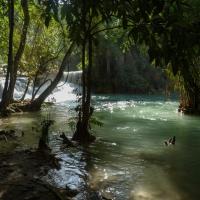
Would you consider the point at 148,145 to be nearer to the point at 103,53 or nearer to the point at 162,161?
the point at 162,161

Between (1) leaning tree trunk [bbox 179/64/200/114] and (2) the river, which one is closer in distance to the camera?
(2) the river

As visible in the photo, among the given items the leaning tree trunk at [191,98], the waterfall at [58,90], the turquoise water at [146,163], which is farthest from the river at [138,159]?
the waterfall at [58,90]

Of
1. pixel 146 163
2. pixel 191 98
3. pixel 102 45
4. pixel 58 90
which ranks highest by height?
pixel 102 45

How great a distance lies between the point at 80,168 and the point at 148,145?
3.39 metres

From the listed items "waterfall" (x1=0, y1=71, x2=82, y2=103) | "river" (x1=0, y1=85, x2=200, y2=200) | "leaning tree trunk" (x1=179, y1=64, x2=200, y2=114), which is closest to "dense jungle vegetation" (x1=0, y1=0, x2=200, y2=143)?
"leaning tree trunk" (x1=179, y1=64, x2=200, y2=114)

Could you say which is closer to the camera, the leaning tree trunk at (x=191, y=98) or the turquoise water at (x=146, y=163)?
the turquoise water at (x=146, y=163)

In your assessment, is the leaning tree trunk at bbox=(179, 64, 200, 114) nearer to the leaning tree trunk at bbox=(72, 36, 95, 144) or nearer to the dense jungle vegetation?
the dense jungle vegetation

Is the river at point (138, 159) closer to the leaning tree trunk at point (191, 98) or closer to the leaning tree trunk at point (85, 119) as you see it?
the leaning tree trunk at point (85, 119)

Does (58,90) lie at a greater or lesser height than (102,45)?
lesser

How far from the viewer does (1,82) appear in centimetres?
3156

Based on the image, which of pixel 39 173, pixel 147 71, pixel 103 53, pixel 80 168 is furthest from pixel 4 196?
pixel 147 71

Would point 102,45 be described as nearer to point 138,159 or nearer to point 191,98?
point 191,98

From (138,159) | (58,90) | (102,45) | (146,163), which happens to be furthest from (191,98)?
(58,90)

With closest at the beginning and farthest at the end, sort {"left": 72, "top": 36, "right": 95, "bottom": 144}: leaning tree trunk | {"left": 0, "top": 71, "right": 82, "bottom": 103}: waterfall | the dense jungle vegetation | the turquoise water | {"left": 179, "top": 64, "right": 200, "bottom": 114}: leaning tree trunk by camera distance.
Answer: the dense jungle vegetation
the turquoise water
{"left": 72, "top": 36, "right": 95, "bottom": 144}: leaning tree trunk
{"left": 179, "top": 64, "right": 200, "bottom": 114}: leaning tree trunk
{"left": 0, "top": 71, "right": 82, "bottom": 103}: waterfall
